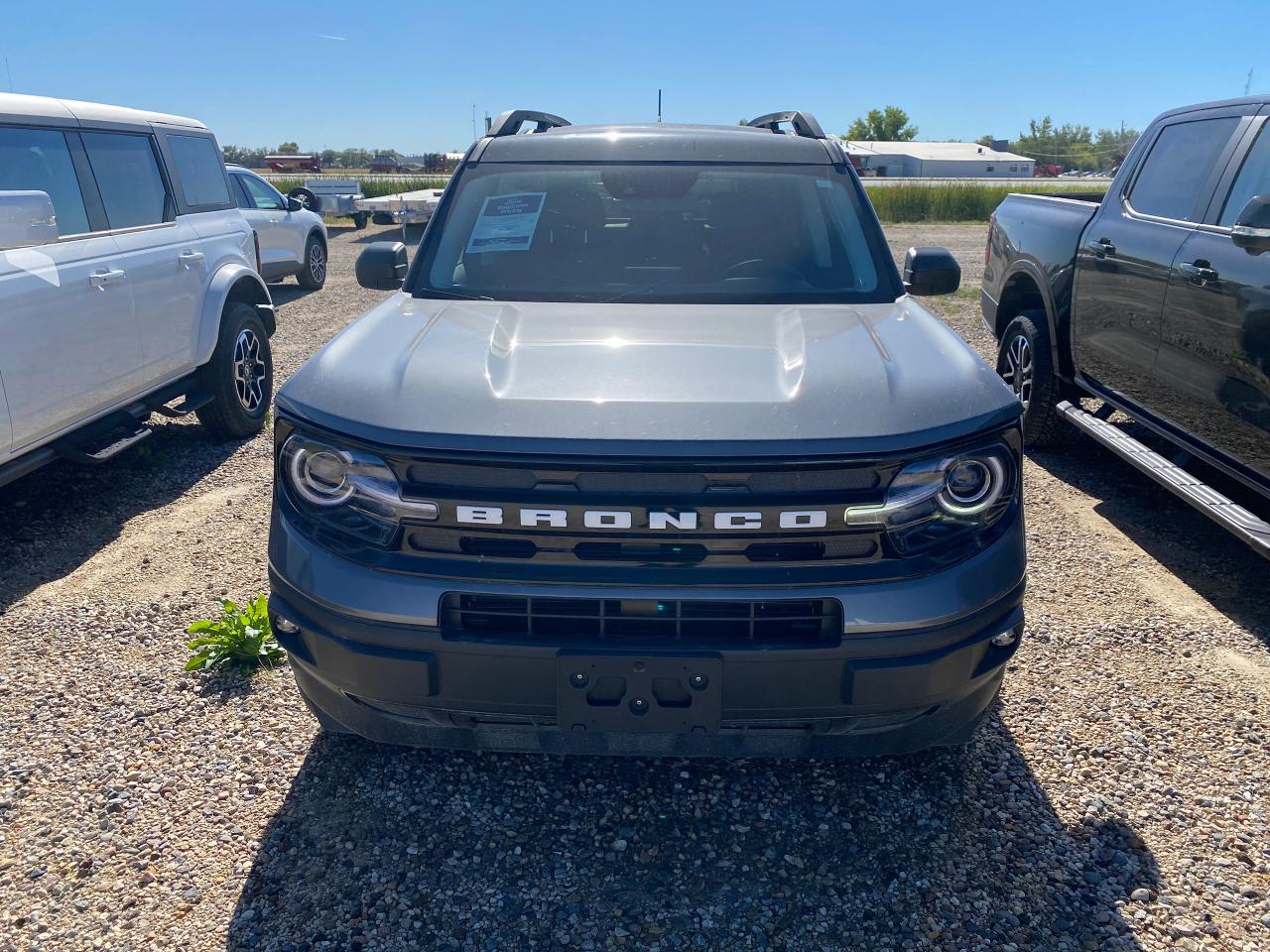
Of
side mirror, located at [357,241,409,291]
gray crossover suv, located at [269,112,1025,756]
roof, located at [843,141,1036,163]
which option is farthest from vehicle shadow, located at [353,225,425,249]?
roof, located at [843,141,1036,163]

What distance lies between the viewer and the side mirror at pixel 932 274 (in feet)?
12.3

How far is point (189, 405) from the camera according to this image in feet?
18.9

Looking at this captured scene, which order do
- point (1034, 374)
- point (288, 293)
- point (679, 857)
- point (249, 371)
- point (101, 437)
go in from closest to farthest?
1. point (679, 857)
2. point (101, 437)
3. point (1034, 374)
4. point (249, 371)
5. point (288, 293)

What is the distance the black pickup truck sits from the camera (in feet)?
12.2

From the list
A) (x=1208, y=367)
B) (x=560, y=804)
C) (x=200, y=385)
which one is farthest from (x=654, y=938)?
(x=200, y=385)

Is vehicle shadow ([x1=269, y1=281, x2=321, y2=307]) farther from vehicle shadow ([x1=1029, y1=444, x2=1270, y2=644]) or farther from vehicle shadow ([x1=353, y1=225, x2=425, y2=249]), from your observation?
vehicle shadow ([x1=1029, y1=444, x2=1270, y2=644])

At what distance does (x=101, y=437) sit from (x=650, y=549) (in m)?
4.45

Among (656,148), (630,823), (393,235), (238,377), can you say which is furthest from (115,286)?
(393,235)

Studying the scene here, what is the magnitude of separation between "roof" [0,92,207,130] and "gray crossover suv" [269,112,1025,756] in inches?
124

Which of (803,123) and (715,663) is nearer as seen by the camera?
(715,663)

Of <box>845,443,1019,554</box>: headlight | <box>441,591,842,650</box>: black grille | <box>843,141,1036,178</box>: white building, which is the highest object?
<box>843,141,1036,178</box>: white building

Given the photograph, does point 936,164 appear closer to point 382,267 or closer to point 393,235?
point 393,235

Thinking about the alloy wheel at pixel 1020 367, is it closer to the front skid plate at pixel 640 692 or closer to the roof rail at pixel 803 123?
the roof rail at pixel 803 123

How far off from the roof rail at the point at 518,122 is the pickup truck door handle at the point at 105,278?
7.14 ft
